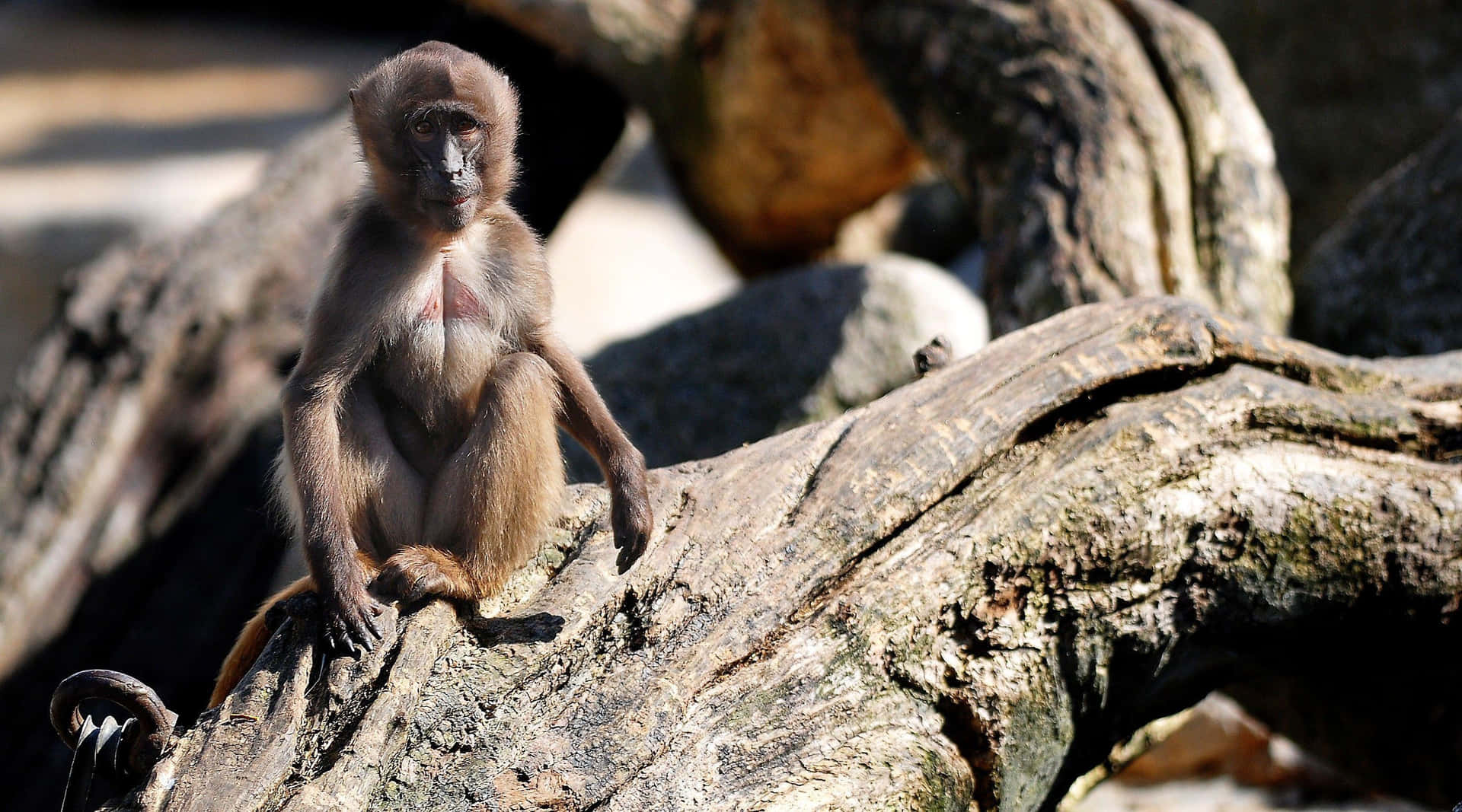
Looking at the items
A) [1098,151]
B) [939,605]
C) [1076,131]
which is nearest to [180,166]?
[1076,131]

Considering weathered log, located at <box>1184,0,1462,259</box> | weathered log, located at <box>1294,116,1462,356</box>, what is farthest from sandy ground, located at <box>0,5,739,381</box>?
weathered log, located at <box>1294,116,1462,356</box>

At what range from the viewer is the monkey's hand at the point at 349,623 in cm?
288

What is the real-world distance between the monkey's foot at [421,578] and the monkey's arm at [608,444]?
388 mm

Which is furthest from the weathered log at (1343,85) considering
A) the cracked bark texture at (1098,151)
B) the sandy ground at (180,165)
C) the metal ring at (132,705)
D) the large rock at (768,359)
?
the metal ring at (132,705)

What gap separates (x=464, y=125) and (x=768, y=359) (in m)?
2.93

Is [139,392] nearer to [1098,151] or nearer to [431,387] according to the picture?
[431,387]

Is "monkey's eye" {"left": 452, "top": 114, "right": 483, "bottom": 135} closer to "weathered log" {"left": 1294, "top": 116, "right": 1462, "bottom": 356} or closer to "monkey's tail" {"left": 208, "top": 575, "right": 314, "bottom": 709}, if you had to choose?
"monkey's tail" {"left": 208, "top": 575, "right": 314, "bottom": 709}

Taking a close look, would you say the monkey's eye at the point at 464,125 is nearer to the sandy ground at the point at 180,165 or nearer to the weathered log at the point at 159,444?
the weathered log at the point at 159,444

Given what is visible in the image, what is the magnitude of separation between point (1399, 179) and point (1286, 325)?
2.41 ft

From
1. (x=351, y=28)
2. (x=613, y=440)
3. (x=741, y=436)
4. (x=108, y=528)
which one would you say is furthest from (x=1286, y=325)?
(x=351, y=28)

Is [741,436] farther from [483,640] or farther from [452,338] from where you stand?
[483,640]

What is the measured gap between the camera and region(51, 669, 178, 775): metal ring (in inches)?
108

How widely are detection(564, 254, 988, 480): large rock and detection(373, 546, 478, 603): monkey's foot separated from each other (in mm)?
2451

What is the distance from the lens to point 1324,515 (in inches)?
136
